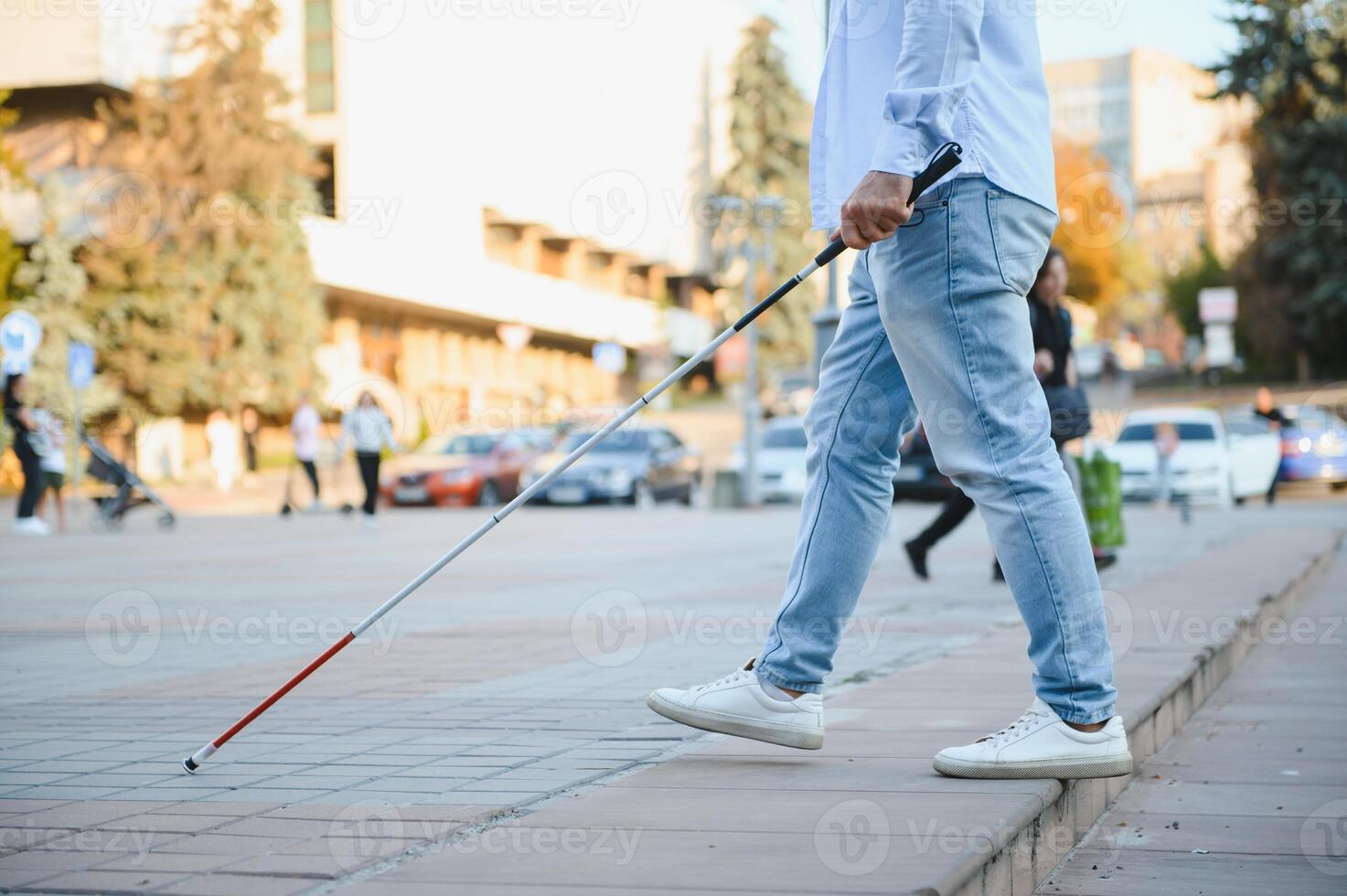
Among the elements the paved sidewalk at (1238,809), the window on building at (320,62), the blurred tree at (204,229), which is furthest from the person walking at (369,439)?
the window on building at (320,62)

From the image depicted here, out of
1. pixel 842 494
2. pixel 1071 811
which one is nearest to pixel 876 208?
pixel 842 494

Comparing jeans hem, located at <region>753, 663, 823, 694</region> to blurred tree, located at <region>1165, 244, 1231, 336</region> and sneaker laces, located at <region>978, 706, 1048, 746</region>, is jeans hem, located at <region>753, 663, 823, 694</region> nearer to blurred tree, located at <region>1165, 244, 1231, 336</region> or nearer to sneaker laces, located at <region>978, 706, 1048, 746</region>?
sneaker laces, located at <region>978, 706, 1048, 746</region>

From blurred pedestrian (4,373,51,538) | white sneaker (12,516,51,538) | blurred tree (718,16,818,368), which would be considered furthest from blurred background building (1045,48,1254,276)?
blurred pedestrian (4,373,51,538)

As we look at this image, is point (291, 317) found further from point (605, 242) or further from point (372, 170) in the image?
point (605, 242)

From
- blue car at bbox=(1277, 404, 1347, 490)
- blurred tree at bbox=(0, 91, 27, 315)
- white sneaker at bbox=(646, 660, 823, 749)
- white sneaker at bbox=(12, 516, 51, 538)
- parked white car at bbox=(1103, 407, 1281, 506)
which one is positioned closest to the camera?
white sneaker at bbox=(646, 660, 823, 749)

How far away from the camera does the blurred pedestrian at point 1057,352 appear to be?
Result: 9383 millimetres

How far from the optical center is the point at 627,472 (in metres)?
27.9

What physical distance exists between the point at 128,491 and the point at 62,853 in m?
17.7

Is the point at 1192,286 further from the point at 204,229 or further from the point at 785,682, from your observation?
the point at 785,682

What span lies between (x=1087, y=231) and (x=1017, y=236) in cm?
6870

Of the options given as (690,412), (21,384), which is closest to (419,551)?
(21,384)

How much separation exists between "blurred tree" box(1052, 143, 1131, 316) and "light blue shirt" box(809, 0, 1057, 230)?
62915mm

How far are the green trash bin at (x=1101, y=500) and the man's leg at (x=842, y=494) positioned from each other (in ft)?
21.1

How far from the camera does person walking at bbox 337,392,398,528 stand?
20.5 metres
